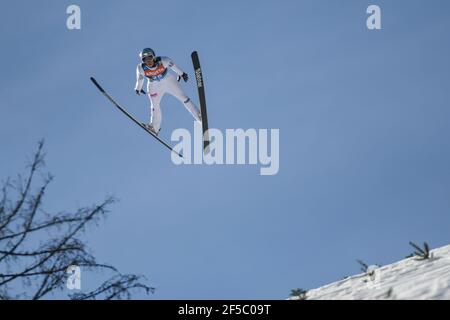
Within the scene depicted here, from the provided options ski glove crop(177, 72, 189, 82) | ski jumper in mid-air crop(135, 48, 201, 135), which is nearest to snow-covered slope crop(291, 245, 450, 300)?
ski glove crop(177, 72, 189, 82)

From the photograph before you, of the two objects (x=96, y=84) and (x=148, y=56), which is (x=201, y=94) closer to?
(x=148, y=56)

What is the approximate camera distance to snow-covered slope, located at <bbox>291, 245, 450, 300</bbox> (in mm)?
5414

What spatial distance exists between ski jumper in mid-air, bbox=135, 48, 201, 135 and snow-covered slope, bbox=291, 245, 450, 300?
6.93 m

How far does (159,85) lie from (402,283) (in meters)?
8.62

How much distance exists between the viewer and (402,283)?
5.98m

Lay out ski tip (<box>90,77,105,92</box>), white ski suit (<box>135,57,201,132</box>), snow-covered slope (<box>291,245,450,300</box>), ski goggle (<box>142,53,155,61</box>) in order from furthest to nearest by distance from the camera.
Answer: ski tip (<box>90,77,105,92</box>)
white ski suit (<box>135,57,201,132</box>)
ski goggle (<box>142,53,155,61</box>)
snow-covered slope (<box>291,245,450,300</box>)

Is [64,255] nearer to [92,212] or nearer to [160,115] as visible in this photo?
[92,212]

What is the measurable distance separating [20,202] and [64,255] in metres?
0.68

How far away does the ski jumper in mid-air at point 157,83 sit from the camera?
42.8 feet

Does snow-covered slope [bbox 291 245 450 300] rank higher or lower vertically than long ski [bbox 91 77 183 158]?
lower

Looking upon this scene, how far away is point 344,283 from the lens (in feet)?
23.5

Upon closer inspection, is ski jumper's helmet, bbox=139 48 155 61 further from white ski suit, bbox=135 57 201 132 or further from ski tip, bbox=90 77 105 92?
ski tip, bbox=90 77 105 92
